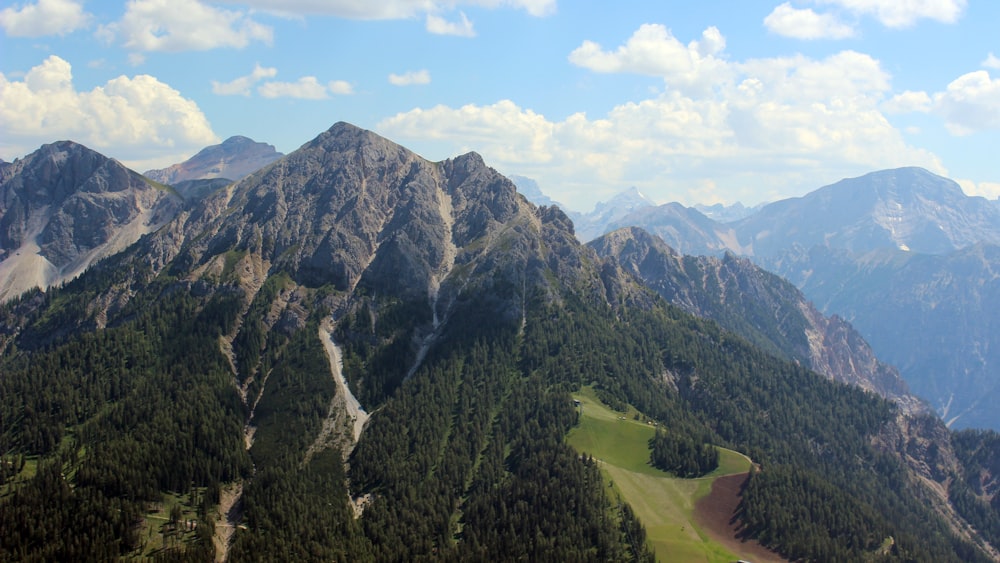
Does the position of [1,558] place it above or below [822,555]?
above

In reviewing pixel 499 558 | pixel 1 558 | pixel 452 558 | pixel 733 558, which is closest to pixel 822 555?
pixel 733 558

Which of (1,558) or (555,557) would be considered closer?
(1,558)

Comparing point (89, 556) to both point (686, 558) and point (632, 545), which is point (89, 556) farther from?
point (686, 558)

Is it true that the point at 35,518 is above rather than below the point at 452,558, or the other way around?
above

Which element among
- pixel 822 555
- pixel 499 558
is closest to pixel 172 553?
pixel 499 558

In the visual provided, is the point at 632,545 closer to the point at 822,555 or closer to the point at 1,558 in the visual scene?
the point at 822,555

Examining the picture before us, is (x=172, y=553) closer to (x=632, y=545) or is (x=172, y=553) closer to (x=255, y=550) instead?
(x=255, y=550)

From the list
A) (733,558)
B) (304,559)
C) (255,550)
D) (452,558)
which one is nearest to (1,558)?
(255,550)
